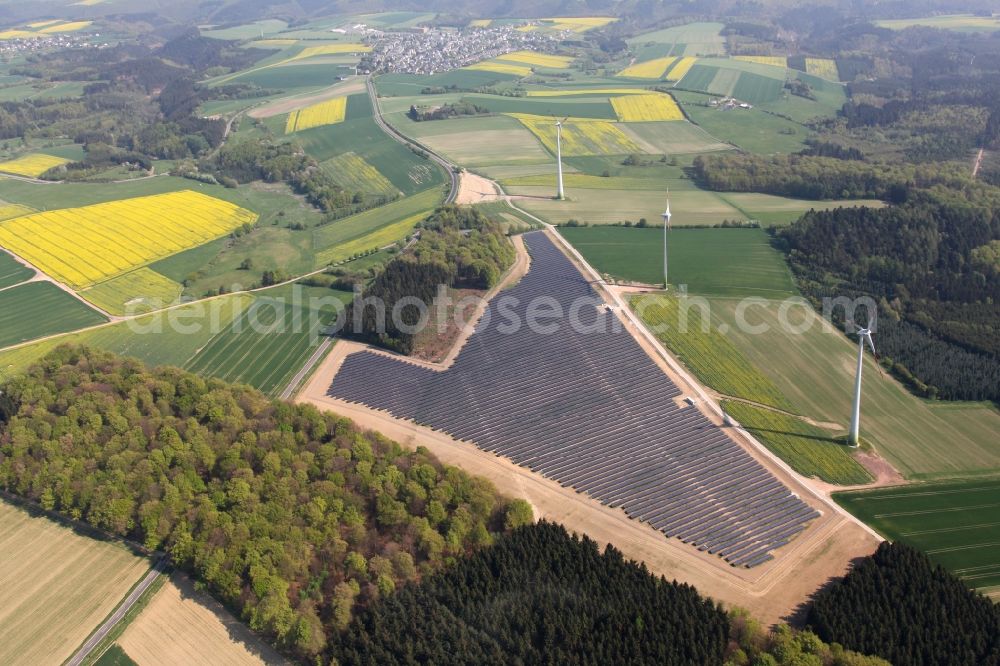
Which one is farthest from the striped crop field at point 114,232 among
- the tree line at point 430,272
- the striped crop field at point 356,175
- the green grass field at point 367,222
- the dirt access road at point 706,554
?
the dirt access road at point 706,554

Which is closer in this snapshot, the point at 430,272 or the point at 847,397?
the point at 847,397

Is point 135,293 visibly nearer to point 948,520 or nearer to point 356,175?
point 356,175

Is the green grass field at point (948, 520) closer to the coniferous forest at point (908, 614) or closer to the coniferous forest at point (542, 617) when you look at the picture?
the coniferous forest at point (908, 614)

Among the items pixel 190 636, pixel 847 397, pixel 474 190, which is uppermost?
pixel 847 397

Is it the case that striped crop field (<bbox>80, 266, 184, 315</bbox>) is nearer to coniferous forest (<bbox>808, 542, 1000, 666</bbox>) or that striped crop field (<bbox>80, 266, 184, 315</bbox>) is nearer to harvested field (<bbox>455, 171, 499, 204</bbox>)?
harvested field (<bbox>455, 171, 499, 204</bbox>)

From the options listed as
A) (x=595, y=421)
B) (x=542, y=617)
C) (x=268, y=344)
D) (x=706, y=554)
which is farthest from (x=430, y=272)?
(x=542, y=617)

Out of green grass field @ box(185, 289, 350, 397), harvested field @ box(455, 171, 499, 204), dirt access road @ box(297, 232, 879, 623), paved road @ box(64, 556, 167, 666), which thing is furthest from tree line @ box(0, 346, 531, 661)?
harvested field @ box(455, 171, 499, 204)

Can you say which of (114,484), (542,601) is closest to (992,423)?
(542,601)
